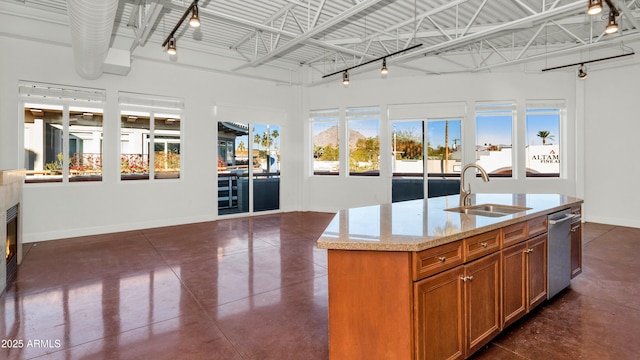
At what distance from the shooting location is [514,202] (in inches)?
135

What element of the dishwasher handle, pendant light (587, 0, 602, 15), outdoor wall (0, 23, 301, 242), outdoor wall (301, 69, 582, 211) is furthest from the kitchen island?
outdoor wall (301, 69, 582, 211)

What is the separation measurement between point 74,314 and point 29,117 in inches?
184

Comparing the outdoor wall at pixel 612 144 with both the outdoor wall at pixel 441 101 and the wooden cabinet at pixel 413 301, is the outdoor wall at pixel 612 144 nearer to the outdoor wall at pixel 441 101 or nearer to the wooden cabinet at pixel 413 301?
the outdoor wall at pixel 441 101

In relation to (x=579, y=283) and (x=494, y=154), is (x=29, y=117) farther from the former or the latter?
(x=494, y=154)

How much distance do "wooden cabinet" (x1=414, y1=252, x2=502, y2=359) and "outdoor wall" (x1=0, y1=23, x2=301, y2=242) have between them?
6629 millimetres

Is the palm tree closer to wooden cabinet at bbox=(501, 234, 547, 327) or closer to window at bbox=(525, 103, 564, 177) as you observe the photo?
window at bbox=(525, 103, 564, 177)

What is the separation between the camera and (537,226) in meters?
2.87

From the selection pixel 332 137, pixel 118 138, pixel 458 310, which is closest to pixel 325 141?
pixel 332 137

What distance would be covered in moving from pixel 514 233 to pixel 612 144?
6632 mm

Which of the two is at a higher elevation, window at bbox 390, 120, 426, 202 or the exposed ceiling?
the exposed ceiling

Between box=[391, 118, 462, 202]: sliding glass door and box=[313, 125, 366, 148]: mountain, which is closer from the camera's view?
box=[391, 118, 462, 202]: sliding glass door

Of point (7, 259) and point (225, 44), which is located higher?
point (225, 44)

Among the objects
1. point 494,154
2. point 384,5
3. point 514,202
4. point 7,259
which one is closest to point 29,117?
point 7,259

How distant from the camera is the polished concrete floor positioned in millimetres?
2504
